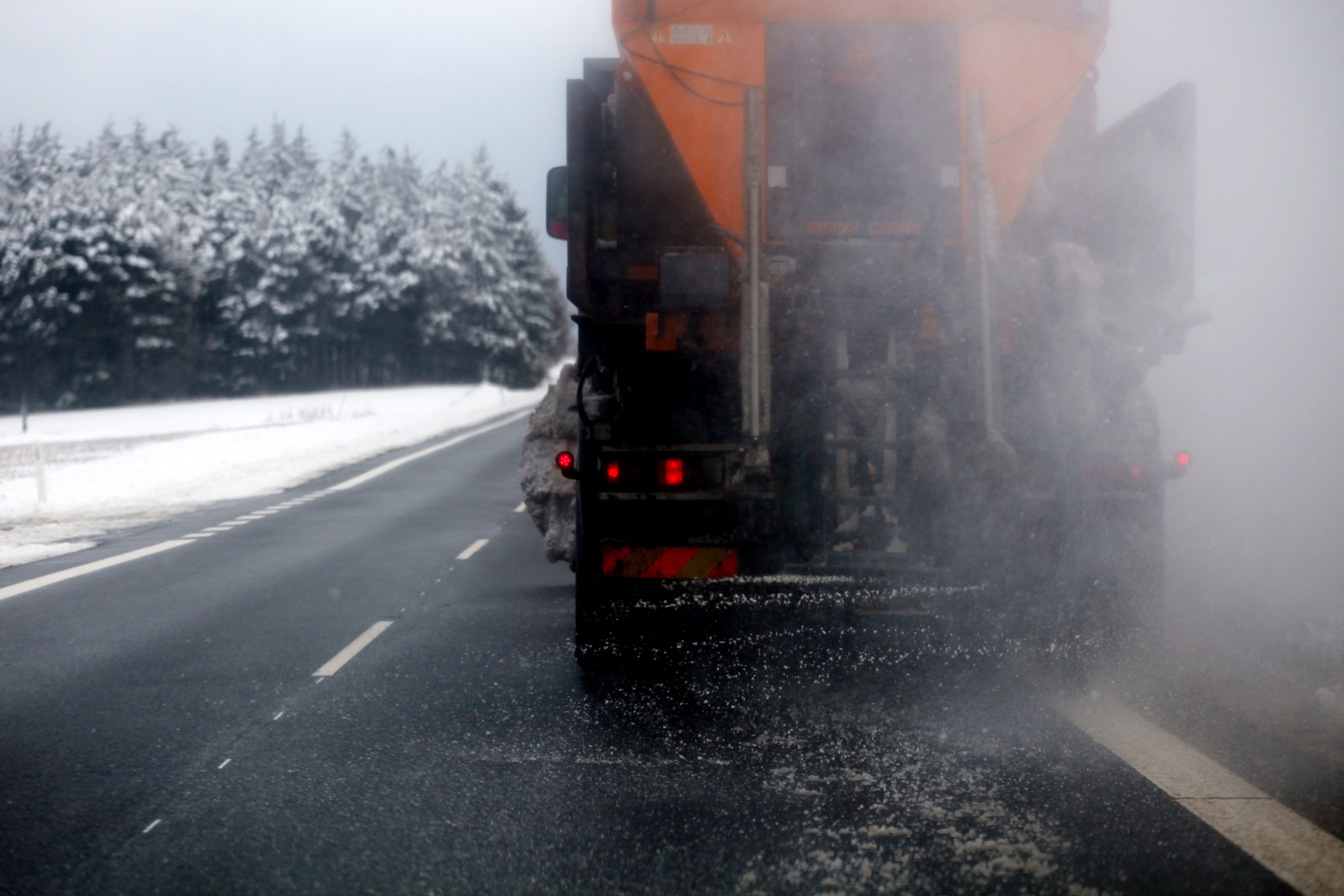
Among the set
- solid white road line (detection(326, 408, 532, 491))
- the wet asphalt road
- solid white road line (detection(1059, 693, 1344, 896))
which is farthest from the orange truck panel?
solid white road line (detection(326, 408, 532, 491))

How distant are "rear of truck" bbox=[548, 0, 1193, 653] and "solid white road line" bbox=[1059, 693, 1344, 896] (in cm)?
85

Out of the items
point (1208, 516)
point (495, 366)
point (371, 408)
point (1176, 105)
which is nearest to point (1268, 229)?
point (1208, 516)

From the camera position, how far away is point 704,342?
5547mm

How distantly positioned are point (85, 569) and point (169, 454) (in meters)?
15.8

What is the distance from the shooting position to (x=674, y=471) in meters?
5.48

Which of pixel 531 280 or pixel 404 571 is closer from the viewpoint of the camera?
pixel 404 571

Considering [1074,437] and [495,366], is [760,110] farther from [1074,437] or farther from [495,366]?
[495,366]

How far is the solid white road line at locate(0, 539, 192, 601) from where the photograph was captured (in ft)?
30.5

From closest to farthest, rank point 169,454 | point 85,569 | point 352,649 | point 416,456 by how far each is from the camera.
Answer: point 352,649 < point 85,569 < point 416,456 < point 169,454

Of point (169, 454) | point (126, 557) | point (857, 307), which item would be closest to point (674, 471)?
point (857, 307)

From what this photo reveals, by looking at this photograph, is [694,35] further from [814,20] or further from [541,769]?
[541,769]

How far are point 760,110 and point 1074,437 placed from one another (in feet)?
6.99

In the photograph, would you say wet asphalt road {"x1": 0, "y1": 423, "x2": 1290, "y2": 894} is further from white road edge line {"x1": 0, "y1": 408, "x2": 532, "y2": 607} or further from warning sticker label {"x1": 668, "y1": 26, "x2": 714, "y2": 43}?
warning sticker label {"x1": 668, "y1": 26, "x2": 714, "y2": 43}

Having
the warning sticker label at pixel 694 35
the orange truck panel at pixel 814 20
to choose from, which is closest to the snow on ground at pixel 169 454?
the orange truck panel at pixel 814 20
